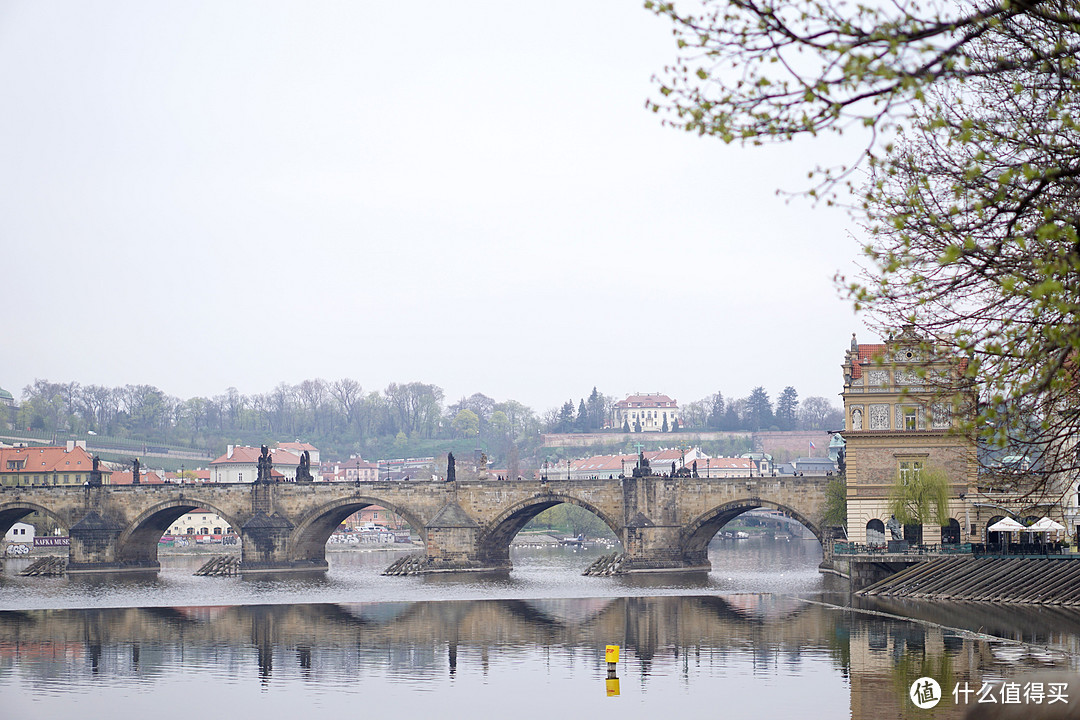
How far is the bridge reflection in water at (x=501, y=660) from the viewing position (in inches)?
1016

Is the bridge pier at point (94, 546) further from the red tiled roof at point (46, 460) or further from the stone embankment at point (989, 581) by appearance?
the stone embankment at point (989, 581)

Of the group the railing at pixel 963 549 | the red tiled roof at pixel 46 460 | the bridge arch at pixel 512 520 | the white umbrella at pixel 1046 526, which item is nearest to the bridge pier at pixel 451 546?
the bridge arch at pixel 512 520

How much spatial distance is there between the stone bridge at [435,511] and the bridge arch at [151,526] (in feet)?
0.28

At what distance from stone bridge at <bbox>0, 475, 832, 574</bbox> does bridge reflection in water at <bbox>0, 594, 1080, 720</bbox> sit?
2048cm

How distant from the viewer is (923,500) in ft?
164

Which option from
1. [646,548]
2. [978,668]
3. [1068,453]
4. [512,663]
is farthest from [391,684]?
[646,548]

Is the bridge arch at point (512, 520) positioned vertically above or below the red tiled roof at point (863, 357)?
below

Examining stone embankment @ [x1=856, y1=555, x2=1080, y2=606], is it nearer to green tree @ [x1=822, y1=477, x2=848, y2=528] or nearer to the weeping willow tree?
the weeping willow tree

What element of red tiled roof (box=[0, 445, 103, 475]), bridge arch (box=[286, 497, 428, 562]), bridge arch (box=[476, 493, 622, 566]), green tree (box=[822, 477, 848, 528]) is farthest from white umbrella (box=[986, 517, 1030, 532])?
red tiled roof (box=[0, 445, 103, 475])

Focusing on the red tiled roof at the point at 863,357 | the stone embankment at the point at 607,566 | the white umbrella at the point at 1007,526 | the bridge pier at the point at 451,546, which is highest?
the red tiled roof at the point at 863,357

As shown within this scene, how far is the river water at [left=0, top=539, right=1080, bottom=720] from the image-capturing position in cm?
2545

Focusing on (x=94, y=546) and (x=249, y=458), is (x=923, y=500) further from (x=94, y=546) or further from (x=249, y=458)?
(x=249, y=458)

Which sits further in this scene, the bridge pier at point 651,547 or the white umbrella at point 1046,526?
the bridge pier at point 651,547

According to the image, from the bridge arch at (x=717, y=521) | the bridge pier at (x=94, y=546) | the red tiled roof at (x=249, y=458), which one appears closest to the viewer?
the bridge arch at (x=717, y=521)
